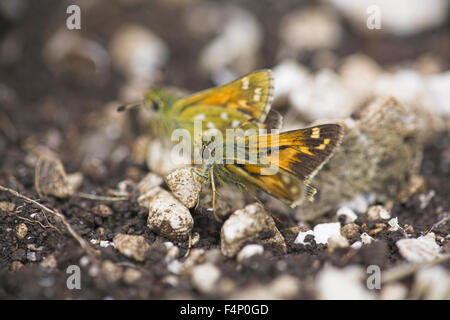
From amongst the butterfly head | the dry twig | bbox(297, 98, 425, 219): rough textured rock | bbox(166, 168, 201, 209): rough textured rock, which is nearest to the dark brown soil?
the dry twig

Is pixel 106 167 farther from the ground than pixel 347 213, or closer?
farther from the ground

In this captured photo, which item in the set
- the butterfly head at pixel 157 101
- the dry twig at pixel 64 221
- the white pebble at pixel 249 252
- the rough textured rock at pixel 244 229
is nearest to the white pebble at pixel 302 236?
the rough textured rock at pixel 244 229

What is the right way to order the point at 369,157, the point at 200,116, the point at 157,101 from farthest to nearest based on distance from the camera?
the point at 157,101 < the point at 200,116 < the point at 369,157

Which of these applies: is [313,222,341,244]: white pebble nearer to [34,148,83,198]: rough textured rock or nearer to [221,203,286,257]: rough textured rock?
[221,203,286,257]: rough textured rock

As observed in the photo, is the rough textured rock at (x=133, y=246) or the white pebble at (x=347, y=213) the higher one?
the white pebble at (x=347, y=213)

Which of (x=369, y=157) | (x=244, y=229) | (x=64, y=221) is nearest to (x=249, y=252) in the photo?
(x=244, y=229)

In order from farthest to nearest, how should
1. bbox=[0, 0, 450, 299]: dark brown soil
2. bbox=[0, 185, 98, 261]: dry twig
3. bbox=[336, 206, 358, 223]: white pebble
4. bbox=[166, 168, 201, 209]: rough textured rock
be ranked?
bbox=[336, 206, 358, 223]: white pebble
bbox=[166, 168, 201, 209]: rough textured rock
bbox=[0, 185, 98, 261]: dry twig
bbox=[0, 0, 450, 299]: dark brown soil

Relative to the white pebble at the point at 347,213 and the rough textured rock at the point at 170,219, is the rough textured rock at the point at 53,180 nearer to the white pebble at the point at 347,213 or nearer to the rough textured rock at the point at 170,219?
the rough textured rock at the point at 170,219

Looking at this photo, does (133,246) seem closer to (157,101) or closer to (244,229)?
(244,229)
